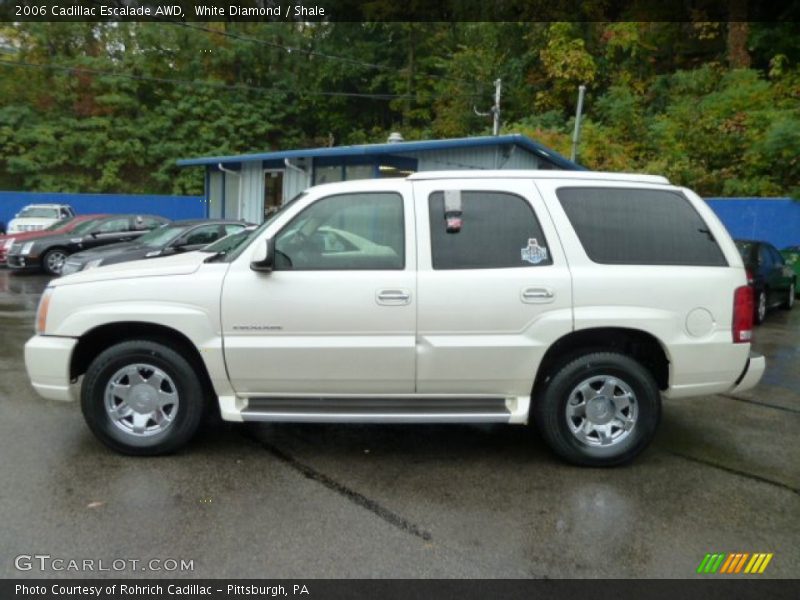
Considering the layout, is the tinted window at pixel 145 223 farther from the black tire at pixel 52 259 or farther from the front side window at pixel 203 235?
the front side window at pixel 203 235

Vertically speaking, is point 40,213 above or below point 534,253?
above

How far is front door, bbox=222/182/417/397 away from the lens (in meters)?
4.26

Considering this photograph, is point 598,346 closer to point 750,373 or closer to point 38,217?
point 750,373

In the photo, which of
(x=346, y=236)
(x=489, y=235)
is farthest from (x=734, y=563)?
(x=346, y=236)

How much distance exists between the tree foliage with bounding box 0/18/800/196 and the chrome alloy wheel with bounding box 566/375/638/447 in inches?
911

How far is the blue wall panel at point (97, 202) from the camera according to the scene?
29.3 m

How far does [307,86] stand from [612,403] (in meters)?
35.3

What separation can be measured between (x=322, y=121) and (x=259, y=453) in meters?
34.7

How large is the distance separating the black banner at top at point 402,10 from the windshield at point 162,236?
15.5 m

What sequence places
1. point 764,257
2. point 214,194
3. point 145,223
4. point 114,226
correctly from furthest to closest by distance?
point 214,194 < point 145,223 < point 114,226 < point 764,257

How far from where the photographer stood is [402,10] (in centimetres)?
3444

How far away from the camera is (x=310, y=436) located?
16.7 ft
